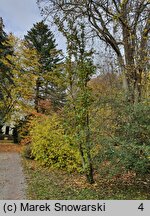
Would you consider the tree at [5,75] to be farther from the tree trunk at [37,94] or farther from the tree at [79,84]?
the tree at [79,84]

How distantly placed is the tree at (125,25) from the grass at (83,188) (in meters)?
4.73

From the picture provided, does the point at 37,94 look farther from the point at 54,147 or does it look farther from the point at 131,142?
the point at 131,142

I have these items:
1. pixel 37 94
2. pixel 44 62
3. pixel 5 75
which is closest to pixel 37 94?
pixel 37 94

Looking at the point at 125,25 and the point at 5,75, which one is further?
the point at 5,75

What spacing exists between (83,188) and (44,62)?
18938 millimetres

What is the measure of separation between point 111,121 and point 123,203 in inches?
150

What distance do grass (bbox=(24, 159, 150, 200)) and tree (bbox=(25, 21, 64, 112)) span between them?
12963 mm

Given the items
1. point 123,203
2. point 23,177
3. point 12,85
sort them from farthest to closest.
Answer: point 12,85 < point 23,177 < point 123,203

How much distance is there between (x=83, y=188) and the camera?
8.82m

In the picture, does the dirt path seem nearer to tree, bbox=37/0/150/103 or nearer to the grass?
the grass

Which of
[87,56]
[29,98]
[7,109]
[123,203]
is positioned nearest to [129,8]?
[87,56]

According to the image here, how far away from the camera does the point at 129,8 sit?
12930 mm

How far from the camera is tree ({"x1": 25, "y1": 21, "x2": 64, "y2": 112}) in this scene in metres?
24.4

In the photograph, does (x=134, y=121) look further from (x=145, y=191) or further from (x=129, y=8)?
(x=129, y=8)
